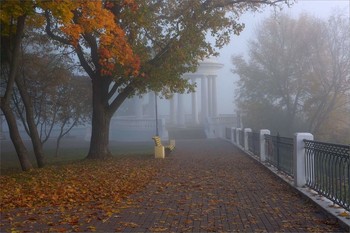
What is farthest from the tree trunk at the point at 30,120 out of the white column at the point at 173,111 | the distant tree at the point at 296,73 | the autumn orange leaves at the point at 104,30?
the white column at the point at 173,111

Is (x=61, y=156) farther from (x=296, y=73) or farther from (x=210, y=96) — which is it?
(x=210, y=96)

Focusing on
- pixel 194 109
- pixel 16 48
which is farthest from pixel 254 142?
pixel 194 109

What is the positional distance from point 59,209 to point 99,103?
1360 centimetres

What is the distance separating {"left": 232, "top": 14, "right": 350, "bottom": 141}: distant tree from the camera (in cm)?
4150

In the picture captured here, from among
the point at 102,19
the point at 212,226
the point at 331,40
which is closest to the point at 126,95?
the point at 102,19

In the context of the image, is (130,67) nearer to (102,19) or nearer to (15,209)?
(102,19)

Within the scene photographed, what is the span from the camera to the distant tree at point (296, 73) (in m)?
41.5

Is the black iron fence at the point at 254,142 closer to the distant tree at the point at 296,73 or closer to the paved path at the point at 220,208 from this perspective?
the paved path at the point at 220,208

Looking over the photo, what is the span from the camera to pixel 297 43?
4422 centimetres

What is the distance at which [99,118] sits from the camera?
2333cm

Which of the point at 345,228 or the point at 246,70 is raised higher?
the point at 246,70

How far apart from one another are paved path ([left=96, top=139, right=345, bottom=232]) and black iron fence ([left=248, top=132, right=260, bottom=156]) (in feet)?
21.2

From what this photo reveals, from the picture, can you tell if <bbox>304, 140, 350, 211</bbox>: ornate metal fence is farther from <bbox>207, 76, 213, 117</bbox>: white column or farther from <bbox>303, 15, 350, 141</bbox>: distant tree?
<bbox>207, 76, 213, 117</bbox>: white column

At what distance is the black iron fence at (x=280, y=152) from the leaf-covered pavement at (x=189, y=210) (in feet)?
2.22
